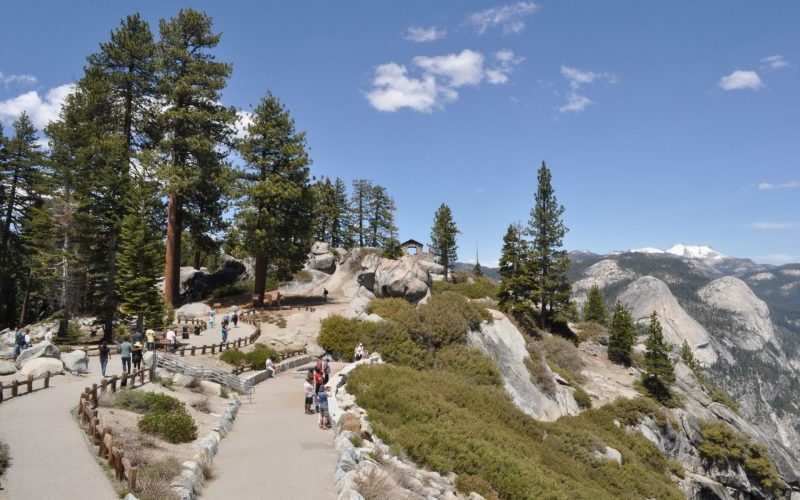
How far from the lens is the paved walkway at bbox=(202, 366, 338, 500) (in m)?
11.7

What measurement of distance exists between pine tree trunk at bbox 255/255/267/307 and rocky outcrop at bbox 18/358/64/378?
2238cm

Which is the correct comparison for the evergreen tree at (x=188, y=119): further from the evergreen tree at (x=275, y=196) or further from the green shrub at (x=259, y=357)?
the green shrub at (x=259, y=357)

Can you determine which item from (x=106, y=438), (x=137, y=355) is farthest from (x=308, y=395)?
(x=137, y=355)

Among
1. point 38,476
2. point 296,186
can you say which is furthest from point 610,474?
point 296,186

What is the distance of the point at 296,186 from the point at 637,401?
36375 millimetres

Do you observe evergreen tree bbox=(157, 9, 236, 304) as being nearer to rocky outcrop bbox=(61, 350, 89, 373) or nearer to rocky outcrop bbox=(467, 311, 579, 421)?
rocky outcrop bbox=(61, 350, 89, 373)

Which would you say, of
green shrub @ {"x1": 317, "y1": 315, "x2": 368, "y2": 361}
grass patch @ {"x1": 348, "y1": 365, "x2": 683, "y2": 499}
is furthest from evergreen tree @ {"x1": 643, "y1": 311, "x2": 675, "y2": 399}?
green shrub @ {"x1": 317, "y1": 315, "x2": 368, "y2": 361}

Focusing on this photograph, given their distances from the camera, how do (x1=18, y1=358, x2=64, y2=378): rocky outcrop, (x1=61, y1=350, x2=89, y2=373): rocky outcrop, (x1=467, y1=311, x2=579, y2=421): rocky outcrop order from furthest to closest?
(x1=467, y1=311, x2=579, y2=421): rocky outcrop, (x1=61, y1=350, x2=89, y2=373): rocky outcrop, (x1=18, y1=358, x2=64, y2=378): rocky outcrop

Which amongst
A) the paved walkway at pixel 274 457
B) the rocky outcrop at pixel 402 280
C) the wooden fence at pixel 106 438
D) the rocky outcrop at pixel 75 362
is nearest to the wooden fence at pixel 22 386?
the rocky outcrop at pixel 75 362

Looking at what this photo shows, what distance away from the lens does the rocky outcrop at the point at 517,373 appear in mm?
33438

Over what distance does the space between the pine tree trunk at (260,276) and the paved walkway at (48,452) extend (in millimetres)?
25877

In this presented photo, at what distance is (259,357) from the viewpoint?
30.1 m

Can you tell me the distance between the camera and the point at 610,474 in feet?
84.5

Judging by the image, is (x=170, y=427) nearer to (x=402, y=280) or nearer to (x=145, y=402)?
(x=145, y=402)
